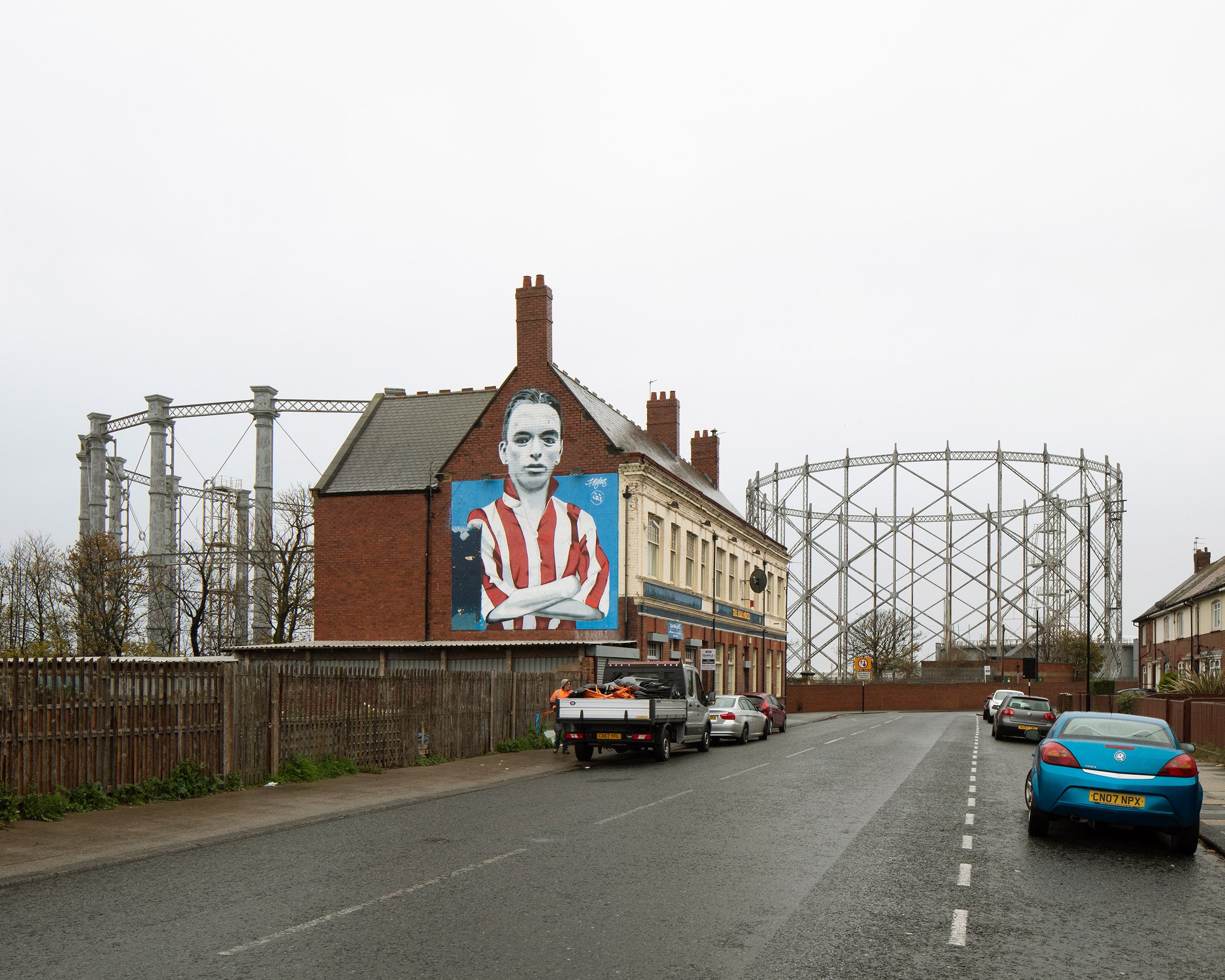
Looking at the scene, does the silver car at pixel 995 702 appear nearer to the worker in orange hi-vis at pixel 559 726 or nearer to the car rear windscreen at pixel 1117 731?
the worker in orange hi-vis at pixel 559 726

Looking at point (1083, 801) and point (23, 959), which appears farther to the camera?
point (1083, 801)

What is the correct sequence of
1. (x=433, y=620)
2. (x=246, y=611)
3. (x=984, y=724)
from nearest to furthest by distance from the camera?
(x=433, y=620) < (x=984, y=724) < (x=246, y=611)

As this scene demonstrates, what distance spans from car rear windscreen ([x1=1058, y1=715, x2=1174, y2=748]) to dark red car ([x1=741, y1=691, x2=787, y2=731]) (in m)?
21.7

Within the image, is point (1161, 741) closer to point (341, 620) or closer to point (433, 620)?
point (433, 620)

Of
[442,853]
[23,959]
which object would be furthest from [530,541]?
[23,959]

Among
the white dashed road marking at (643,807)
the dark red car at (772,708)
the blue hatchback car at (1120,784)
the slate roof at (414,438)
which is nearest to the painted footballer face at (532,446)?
the slate roof at (414,438)

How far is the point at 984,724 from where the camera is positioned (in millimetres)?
47688

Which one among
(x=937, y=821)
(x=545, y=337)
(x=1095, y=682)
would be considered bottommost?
(x=1095, y=682)

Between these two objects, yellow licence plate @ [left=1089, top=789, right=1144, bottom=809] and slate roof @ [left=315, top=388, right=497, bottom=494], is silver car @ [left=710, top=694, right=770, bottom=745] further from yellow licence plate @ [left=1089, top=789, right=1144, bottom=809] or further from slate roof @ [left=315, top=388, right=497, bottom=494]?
yellow licence plate @ [left=1089, top=789, right=1144, bottom=809]

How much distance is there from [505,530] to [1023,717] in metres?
17.5

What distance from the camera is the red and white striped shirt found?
3734 centimetres

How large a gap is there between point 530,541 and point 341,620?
26.5 feet

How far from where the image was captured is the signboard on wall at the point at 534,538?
3734 cm

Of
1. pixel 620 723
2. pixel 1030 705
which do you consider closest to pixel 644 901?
pixel 620 723
